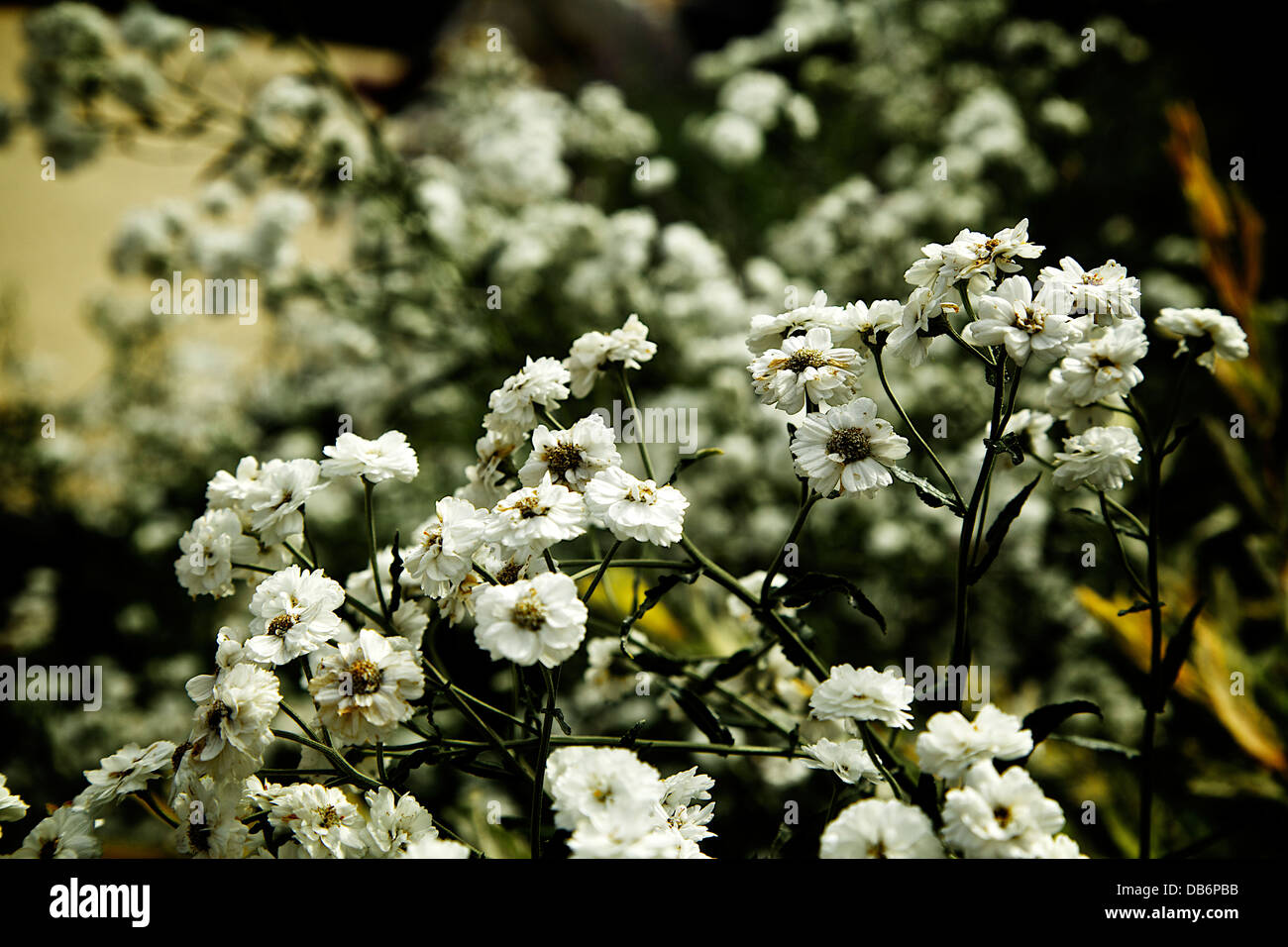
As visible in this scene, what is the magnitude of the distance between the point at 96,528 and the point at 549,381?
2391 millimetres

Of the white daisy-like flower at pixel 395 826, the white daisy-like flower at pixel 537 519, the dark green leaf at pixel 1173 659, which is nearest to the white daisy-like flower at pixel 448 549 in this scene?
the white daisy-like flower at pixel 537 519

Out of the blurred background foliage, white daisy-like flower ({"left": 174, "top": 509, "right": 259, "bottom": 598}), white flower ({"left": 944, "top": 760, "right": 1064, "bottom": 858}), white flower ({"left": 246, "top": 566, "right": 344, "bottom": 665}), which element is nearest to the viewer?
white flower ({"left": 944, "top": 760, "right": 1064, "bottom": 858})

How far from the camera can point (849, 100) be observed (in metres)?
2.53

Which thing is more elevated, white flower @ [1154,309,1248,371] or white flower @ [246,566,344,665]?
white flower @ [1154,309,1248,371]

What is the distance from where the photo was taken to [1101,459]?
54 cm

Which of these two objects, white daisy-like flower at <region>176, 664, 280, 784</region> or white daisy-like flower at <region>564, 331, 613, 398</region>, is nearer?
white daisy-like flower at <region>176, 664, 280, 784</region>

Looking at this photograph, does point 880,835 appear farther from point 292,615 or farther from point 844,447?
point 292,615

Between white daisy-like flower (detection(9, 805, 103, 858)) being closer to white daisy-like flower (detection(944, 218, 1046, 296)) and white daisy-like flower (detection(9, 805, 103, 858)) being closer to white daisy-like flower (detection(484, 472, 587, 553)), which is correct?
white daisy-like flower (detection(484, 472, 587, 553))

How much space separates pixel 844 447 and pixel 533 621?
22 cm

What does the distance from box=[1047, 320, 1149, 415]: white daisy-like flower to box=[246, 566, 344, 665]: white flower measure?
47 centimetres

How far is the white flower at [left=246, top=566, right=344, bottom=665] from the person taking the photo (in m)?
0.51

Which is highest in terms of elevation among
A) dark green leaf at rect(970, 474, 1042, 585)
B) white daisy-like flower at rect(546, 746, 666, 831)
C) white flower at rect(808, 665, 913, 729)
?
dark green leaf at rect(970, 474, 1042, 585)

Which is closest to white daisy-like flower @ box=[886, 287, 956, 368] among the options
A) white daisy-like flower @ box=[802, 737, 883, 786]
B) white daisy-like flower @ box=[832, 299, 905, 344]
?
white daisy-like flower @ box=[832, 299, 905, 344]

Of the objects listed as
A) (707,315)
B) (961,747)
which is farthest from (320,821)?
(707,315)
